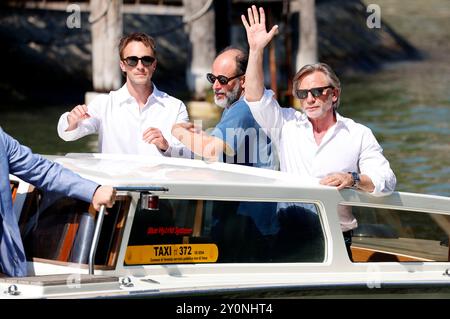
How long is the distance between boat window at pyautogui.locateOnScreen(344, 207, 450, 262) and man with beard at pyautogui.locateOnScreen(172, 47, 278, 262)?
0.67 meters

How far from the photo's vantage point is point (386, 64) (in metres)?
30.1

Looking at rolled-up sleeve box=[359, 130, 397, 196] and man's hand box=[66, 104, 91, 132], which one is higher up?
man's hand box=[66, 104, 91, 132]

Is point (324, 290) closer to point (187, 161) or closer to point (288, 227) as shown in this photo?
point (288, 227)

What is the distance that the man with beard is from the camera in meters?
6.89

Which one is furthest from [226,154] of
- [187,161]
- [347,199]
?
Answer: [347,199]

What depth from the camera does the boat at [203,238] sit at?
6594mm

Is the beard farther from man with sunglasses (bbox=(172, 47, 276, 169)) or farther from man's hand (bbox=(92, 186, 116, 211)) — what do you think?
man's hand (bbox=(92, 186, 116, 211))

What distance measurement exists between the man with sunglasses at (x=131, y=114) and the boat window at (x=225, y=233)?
1242mm

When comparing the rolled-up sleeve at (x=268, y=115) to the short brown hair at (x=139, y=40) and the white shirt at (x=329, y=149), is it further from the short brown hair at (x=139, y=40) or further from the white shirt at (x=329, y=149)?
the short brown hair at (x=139, y=40)

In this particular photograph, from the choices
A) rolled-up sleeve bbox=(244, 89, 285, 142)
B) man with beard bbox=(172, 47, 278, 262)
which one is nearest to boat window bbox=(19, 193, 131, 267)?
man with beard bbox=(172, 47, 278, 262)

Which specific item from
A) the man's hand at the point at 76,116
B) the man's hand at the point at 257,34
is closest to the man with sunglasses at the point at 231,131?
the man's hand at the point at 257,34

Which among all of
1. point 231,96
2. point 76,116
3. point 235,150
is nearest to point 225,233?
point 235,150

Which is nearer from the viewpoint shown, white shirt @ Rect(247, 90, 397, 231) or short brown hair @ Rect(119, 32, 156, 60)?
white shirt @ Rect(247, 90, 397, 231)

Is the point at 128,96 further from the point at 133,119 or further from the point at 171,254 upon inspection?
the point at 171,254
